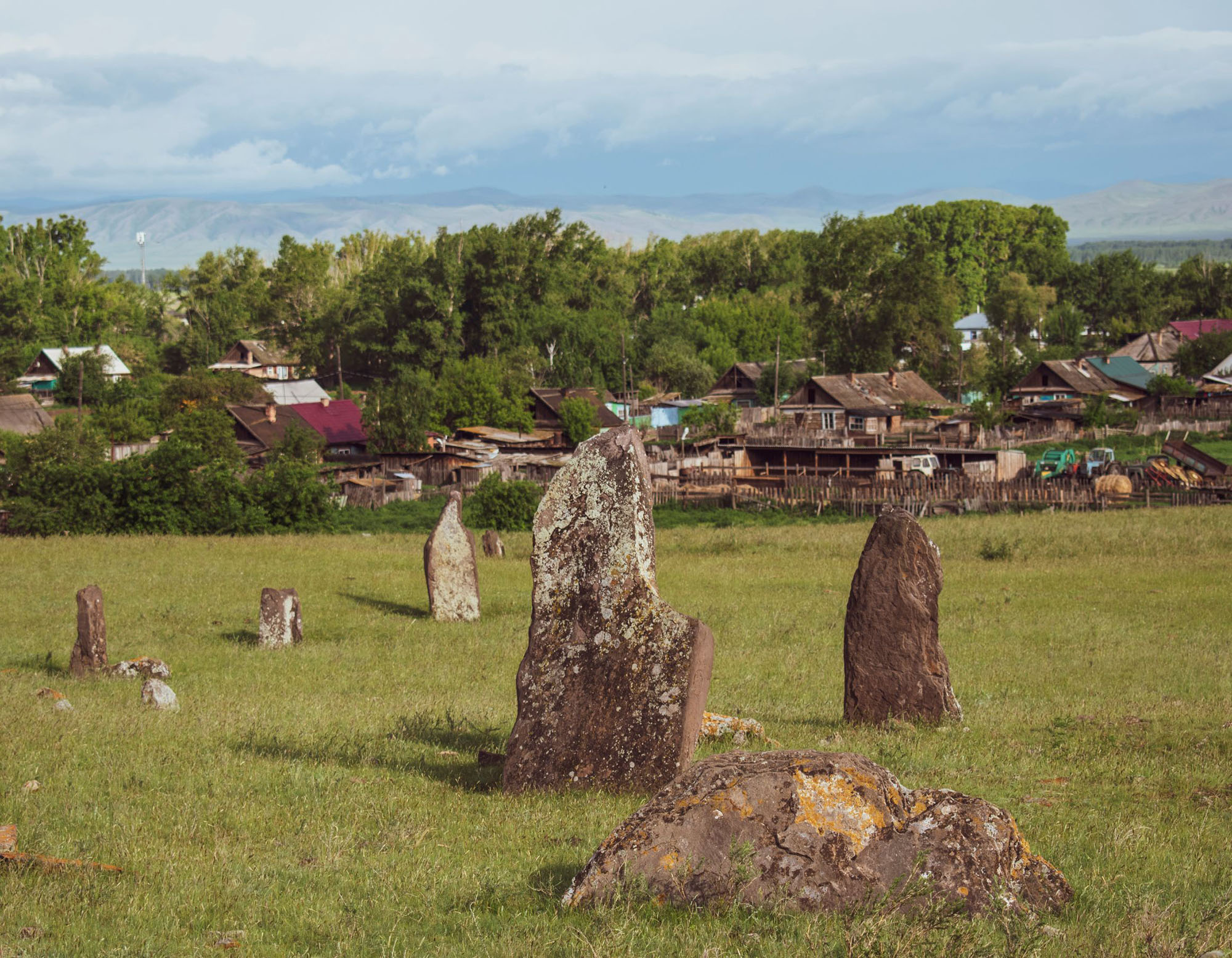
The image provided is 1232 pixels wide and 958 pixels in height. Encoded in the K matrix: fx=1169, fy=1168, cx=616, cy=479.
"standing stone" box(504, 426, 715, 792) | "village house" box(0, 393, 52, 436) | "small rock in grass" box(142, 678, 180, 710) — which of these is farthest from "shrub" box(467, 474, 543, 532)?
"village house" box(0, 393, 52, 436)

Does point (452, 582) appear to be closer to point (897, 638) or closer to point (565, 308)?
point (897, 638)

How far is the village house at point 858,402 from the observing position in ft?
281

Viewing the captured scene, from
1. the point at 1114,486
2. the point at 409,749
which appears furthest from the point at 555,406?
the point at 409,749

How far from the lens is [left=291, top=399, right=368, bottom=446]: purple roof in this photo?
7400cm

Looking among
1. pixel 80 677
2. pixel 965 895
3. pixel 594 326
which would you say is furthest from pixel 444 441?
pixel 965 895

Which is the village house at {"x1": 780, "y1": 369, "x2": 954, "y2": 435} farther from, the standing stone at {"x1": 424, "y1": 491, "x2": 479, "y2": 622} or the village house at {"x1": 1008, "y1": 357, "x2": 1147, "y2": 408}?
the standing stone at {"x1": 424, "y1": 491, "x2": 479, "y2": 622}

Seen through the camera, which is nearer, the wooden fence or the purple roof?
the wooden fence

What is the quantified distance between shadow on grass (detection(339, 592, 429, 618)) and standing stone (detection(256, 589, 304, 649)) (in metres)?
3.66

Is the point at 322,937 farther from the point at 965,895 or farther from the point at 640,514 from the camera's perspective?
the point at 640,514

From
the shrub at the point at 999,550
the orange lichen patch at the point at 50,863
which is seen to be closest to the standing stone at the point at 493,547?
the shrub at the point at 999,550

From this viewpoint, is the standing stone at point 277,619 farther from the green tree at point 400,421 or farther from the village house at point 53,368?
the village house at point 53,368

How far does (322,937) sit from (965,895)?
3.04m

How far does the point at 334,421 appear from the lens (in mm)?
75750

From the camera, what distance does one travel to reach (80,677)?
16922mm
